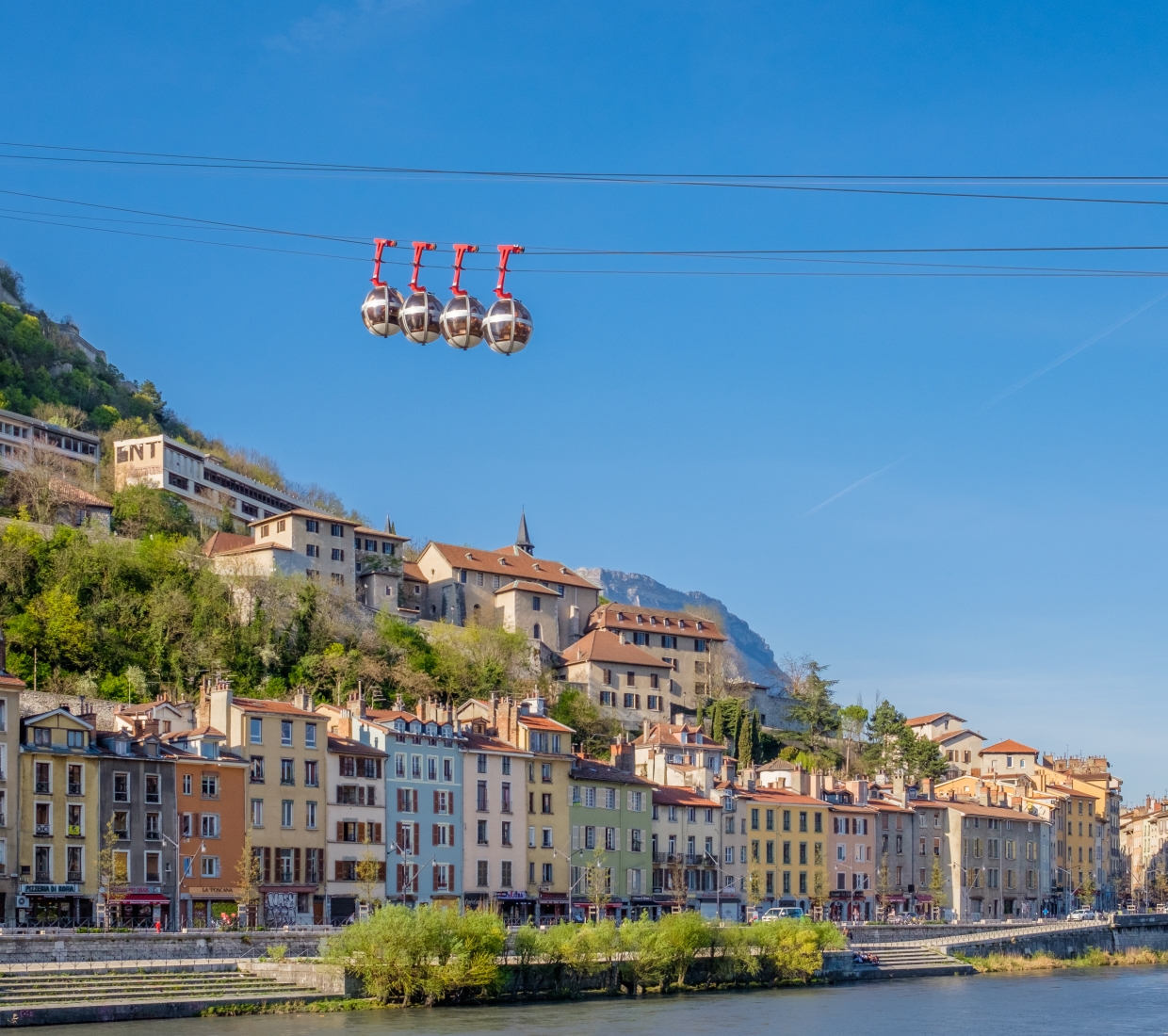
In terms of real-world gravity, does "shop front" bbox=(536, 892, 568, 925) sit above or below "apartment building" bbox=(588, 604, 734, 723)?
below

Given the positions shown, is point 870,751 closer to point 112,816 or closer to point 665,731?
point 665,731

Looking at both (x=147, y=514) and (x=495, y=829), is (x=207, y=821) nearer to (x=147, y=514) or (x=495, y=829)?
(x=495, y=829)

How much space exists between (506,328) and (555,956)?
34.4 m

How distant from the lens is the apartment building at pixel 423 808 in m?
71.9

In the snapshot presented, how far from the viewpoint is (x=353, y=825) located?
70.6 metres

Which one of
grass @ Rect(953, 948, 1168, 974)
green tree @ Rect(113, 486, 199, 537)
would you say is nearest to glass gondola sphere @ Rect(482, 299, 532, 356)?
grass @ Rect(953, 948, 1168, 974)

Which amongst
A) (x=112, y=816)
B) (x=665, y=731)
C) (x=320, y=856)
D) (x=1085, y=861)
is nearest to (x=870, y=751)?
(x=1085, y=861)

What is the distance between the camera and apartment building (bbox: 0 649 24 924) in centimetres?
5984

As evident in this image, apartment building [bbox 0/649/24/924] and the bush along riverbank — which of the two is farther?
apartment building [bbox 0/649/24/924]

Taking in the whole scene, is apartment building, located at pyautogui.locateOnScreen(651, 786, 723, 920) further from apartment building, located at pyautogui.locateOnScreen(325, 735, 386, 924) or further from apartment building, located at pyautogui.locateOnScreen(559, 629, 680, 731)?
apartment building, located at pyautogui.locateOnScreen(559, 629, 680, 731)

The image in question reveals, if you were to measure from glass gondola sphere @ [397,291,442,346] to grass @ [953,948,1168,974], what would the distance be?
2284 inches

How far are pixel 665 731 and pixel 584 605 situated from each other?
89.7 feet

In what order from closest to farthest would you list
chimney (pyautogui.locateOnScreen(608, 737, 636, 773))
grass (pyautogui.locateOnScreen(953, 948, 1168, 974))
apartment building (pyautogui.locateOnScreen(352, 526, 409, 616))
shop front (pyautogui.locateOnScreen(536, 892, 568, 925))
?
shop front (pyautogui.locateOnScreen(536, 892, 568, 925)), grass (pyautogui.locateOnScreen(953, 948, 1168, 974)), chimney (pyautogui.locateOnScreen(608, 737, 636, 773)), apartment building (pyautogui.locateOnScreen(352, 526, 409, 616))

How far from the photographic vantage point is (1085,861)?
117 metres
